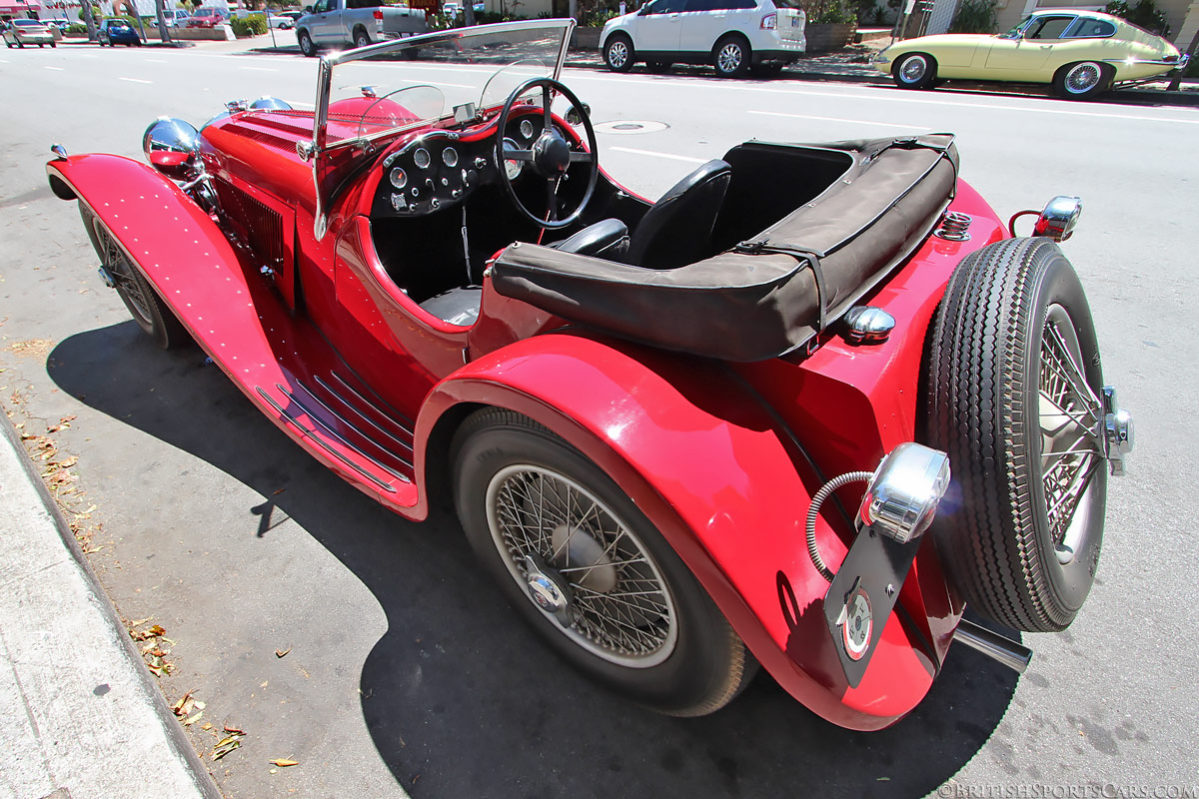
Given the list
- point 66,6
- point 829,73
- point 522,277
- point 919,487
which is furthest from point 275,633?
point 66,6

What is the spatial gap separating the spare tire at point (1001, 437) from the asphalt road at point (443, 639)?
1.42 ft

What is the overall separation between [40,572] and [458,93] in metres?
2.49

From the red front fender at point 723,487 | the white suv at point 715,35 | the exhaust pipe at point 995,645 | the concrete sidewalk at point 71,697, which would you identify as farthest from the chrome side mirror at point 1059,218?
the white suv at point 715,35

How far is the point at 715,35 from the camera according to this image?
43.7 feet

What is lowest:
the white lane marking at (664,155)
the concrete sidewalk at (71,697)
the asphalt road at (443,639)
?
the asphalt road at (443,639)

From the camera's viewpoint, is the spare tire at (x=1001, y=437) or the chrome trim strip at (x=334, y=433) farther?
the chrome trim strip at (x=334, y=433)

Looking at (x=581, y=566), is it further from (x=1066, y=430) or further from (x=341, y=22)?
(x=341, y=22)

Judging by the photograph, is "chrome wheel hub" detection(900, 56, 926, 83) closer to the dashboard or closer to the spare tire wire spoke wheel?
the dashboard

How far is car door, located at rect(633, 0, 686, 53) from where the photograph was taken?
1377 cm

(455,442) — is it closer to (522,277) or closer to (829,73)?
(522,277)

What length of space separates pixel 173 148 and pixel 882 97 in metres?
11.1

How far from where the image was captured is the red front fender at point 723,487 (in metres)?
1.35

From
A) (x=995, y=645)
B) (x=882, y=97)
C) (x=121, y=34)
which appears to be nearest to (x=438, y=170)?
(x=995, y=645)

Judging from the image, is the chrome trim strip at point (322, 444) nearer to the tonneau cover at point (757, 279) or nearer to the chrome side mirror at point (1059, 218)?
the tonneau cover at point (757, 279)
